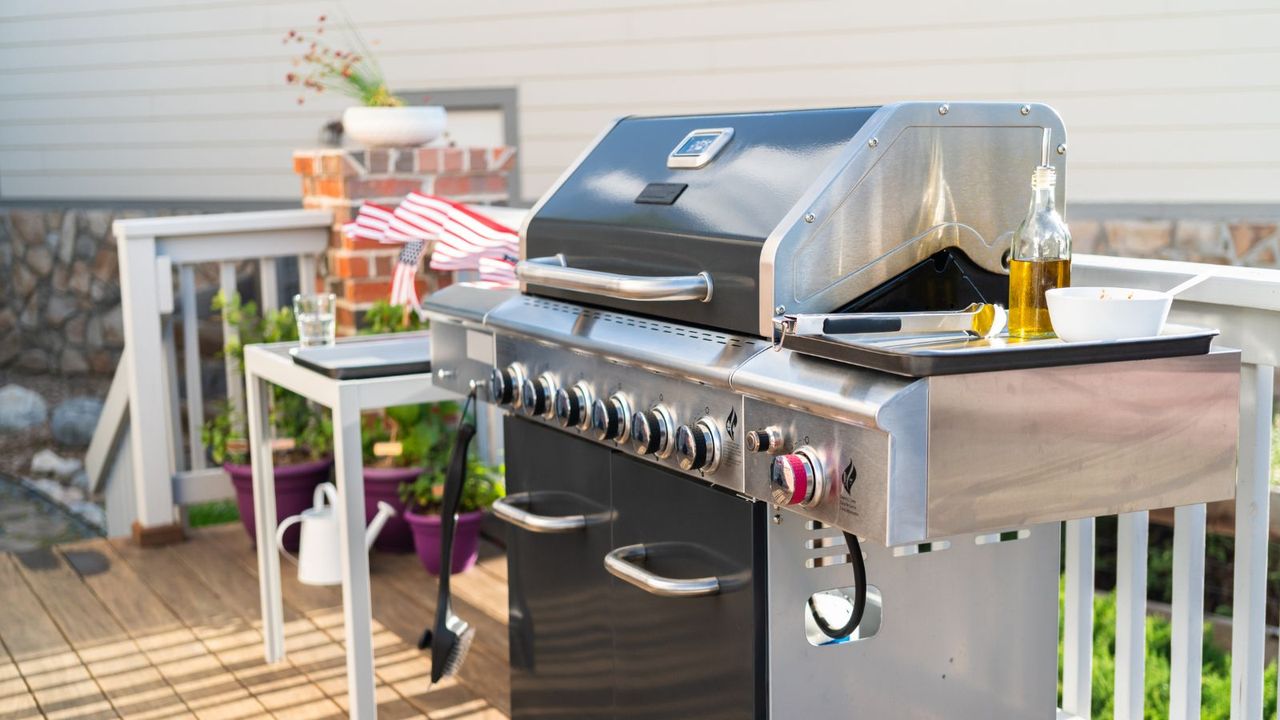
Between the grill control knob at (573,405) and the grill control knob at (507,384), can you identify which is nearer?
the grill control knob at (573,405)

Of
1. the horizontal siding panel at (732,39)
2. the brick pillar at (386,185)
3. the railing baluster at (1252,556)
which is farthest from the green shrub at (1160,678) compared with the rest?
the brick pillar at (386,185)

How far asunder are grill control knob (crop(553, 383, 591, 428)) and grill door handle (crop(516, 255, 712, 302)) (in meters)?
0.16

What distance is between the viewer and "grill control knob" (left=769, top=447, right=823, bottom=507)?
162cm

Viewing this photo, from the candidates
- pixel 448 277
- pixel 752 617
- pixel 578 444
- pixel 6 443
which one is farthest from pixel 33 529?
pixel 752 617

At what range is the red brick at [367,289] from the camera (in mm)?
4461

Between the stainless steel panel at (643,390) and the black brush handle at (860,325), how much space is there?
0.16m

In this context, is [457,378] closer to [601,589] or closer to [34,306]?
[601,589]

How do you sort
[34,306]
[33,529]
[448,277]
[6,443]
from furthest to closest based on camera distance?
[34,306]
[6,443]
[33,529]
[448,277]

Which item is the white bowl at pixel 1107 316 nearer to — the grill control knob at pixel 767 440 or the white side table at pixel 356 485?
the grill control knob at pixel 767 440

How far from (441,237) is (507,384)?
4.20 ft

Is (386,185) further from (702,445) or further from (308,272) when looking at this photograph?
(702,445)

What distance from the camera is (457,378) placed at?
8.70ft

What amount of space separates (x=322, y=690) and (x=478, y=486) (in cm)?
90

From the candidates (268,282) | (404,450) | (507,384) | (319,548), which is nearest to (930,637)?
(507,384)
